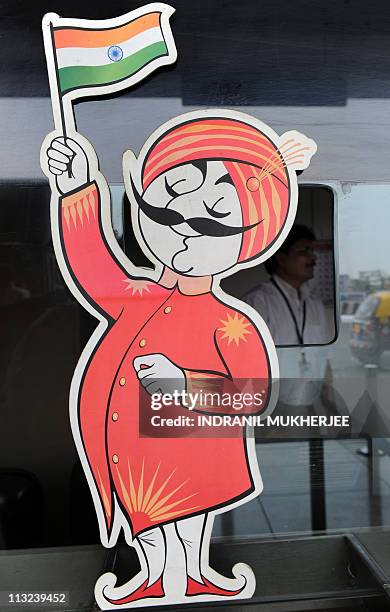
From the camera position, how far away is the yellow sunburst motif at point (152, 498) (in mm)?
1467

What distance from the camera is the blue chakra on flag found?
1433 millimetres

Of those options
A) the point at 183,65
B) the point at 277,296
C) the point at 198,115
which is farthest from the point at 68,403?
the point at 183,65

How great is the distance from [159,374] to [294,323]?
1.30 feet

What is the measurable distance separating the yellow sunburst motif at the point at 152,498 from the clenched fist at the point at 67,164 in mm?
770

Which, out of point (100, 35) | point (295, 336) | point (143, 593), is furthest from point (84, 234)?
point (143, 593)

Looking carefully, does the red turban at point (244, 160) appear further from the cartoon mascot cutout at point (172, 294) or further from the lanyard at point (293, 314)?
the lanyard at point (293, 314)

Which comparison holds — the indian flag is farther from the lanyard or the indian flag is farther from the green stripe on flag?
the lanyard

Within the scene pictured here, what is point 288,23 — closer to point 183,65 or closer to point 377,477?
point 183,65

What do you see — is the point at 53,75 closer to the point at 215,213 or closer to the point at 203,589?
the point at 215,213

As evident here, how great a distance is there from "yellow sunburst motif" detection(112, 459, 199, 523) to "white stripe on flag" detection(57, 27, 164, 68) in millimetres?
1079

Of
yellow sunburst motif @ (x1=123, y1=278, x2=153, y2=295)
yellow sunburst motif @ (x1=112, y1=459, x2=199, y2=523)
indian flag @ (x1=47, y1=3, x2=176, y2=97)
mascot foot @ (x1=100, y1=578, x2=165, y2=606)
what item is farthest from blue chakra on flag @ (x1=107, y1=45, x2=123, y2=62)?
mascot foot @ (x1=100, y1=578, x2=165, y2=606)

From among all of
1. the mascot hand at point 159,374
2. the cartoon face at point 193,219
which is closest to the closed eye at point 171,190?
the cartoon face at point 193,219

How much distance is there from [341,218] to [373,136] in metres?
0.24

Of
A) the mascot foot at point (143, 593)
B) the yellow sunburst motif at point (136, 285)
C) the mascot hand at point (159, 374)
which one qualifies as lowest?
the mascot foot at point (143, 593)
